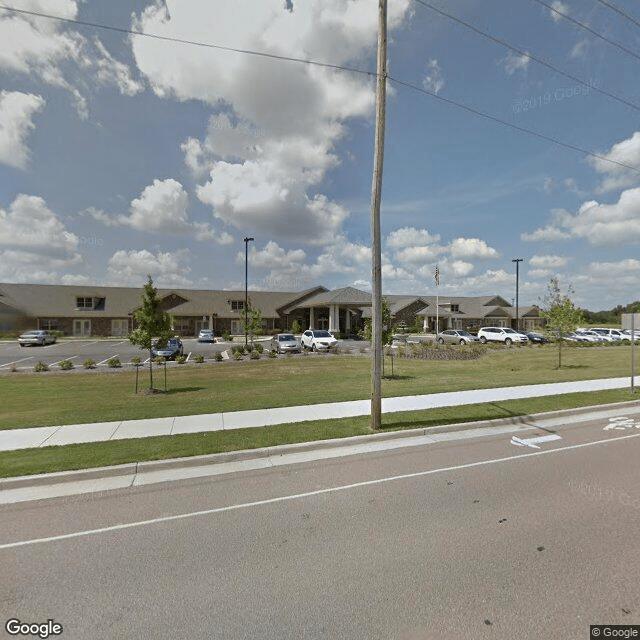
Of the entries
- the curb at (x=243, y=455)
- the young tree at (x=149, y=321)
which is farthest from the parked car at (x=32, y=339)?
the curb at (x=243, y=455)

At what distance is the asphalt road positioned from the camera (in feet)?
9.77

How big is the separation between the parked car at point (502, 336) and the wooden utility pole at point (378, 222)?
33.5 metres

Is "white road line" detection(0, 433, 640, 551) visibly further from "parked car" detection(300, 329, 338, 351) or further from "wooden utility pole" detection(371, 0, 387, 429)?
"parked car" detection(300, 329, 338, 351)

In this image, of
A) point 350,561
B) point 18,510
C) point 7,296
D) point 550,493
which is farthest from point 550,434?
point 7,296

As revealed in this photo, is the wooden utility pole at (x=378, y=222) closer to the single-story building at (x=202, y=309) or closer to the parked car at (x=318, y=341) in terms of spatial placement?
the parked car at (x=318, y=341)

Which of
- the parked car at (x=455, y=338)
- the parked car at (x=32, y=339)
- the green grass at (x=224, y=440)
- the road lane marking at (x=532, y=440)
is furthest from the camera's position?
the parked car at (x=455, y=338)

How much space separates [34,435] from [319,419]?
6.05 metres

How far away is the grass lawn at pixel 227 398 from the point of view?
6.79 m

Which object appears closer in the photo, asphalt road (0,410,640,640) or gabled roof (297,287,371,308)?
asphalt road (0,410,640,640)

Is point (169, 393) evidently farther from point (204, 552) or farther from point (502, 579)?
point (502, 579)

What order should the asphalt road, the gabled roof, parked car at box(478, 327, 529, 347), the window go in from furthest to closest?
the window < the gabled roof < parked car at box(478, 327, 529, 347) < the asphalt road

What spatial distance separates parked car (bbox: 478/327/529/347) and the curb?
30.7 meters

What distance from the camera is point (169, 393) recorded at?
13023mm

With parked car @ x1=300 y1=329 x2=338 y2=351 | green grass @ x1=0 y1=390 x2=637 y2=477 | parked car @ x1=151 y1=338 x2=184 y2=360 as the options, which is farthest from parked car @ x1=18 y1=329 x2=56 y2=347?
green grass @ x1=0 y1=390 x2=637 y2=477
